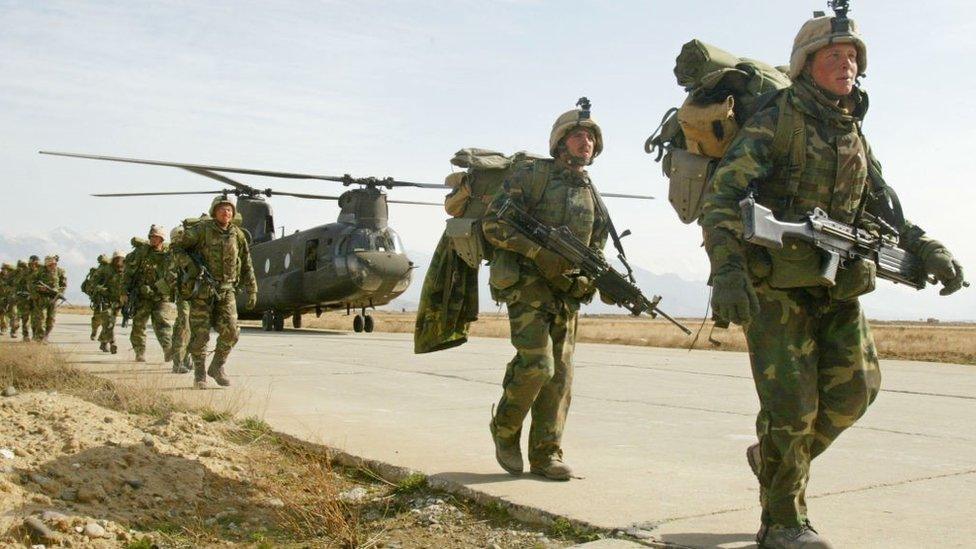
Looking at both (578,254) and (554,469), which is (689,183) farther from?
(554,469)

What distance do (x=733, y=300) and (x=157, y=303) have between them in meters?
12.4

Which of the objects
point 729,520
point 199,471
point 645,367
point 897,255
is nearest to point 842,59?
point 897,255

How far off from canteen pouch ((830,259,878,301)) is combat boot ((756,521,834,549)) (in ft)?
3.11

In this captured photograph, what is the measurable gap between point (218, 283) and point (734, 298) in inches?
306

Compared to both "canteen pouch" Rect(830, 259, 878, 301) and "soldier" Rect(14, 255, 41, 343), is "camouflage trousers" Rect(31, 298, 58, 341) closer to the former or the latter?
"soldier" Rect(14, 255, 41, 343)

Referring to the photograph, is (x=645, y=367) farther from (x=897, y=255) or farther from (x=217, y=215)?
(x=897, y=255)

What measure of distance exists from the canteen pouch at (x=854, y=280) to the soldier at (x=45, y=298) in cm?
2022

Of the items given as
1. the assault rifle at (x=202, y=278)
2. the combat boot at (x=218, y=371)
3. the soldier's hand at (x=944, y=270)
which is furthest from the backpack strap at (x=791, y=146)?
the assault rifle at (x=202, y=278)

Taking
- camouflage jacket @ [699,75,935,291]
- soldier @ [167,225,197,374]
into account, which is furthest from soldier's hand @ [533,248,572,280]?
soldier @ [167,225,197,374]

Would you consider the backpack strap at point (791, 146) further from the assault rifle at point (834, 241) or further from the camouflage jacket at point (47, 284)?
the camouflage jacket at point (47, 284)

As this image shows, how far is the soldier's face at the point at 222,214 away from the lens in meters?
10.9

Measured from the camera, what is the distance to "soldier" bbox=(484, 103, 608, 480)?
557cm

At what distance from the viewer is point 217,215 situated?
10867 millimetres

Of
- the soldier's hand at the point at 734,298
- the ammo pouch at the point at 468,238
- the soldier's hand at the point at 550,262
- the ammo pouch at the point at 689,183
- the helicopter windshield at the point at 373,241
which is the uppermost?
the helicopter windshield at the point at 373,241
